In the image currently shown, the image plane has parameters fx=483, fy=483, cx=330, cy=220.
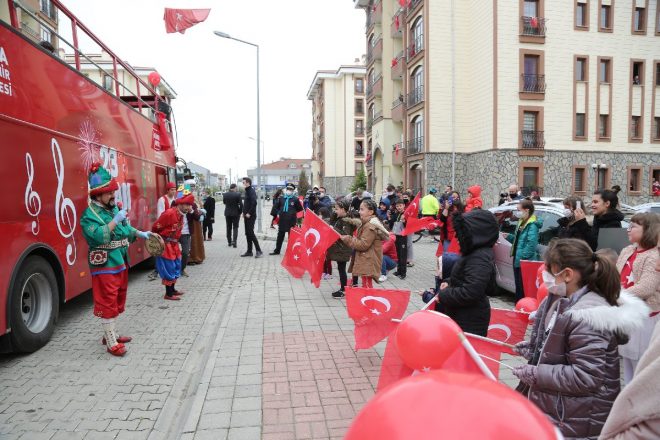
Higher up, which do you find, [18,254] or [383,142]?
[383,142]

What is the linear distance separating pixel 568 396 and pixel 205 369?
3.69 metres

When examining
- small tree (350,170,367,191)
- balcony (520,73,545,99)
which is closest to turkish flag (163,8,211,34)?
balcony (520,73,545,99)

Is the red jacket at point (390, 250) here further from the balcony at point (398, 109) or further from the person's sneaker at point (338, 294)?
the balcony at point (398, 109)

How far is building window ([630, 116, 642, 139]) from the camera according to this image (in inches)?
1151

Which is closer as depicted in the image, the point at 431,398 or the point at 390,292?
the point at 431,398

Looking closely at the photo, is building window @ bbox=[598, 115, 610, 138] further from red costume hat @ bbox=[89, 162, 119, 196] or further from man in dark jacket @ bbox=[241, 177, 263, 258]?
red costume hat @ bbox=[89, 162, 119, 196]

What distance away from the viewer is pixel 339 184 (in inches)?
2542

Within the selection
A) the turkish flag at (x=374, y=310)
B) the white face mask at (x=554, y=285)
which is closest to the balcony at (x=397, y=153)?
the turkish flag at (x=374, y=310)

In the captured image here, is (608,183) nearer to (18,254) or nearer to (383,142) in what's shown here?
(383,142)

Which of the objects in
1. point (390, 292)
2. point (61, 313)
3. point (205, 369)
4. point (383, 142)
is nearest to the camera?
point (390, 292)

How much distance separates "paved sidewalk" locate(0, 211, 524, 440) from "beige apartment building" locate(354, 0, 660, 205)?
22.1m

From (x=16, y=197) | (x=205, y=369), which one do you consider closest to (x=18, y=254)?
(x=16, y=197)

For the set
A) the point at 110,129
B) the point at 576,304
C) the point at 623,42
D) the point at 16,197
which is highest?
the point at 623,42

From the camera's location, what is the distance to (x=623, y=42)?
1122 inches
